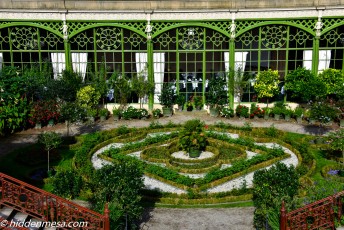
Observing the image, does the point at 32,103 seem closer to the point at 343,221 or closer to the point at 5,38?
the point at 5,38

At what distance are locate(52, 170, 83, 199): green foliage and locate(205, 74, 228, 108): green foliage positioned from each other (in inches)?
491

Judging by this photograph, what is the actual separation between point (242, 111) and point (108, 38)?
844cm

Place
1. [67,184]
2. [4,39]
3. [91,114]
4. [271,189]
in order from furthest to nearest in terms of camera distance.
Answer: [4,39], [91,114], [67,184], [271,189]

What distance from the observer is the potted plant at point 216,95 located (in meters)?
26.2

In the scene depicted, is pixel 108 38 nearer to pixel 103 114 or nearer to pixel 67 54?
pixel 67 54

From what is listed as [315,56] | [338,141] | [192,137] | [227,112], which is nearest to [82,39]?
[227,112]

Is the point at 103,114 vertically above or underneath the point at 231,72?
underneath

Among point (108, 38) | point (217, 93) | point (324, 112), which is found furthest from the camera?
point (108, 38)

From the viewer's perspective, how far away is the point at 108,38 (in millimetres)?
27000

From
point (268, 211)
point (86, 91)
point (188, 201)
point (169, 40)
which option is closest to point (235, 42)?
point (169, 40)

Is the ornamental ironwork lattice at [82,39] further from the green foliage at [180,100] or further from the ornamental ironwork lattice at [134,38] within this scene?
the green foliage at [180,100]

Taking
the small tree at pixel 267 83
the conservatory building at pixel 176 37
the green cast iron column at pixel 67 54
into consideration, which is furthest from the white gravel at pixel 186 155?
the green cast iron column at pixel 67 54

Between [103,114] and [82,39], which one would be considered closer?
[103,114]

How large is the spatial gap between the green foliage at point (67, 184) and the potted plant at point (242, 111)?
40.4 feet
